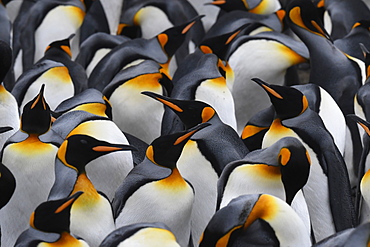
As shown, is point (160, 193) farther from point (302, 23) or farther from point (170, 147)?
point (302, 23)

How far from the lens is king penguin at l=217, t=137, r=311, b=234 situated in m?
3.51

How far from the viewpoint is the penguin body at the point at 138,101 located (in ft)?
16.3

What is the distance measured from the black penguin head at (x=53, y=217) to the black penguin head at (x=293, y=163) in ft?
2.87

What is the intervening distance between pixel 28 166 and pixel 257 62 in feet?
6.88

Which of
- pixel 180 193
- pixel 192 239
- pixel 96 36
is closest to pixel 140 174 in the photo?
pixel 180 193

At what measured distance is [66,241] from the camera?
10.4 feet

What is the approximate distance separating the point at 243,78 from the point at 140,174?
6.58 ft

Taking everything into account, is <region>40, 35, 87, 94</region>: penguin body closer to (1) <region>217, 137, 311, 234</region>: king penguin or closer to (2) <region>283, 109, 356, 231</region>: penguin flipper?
(2) <region>283, 109, 356, 231</region>: penguin flipper

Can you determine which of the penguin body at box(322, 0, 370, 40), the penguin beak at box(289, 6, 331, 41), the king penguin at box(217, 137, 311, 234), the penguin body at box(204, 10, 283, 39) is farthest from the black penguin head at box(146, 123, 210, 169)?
the penguin body at box(322, 0, 370, 40)

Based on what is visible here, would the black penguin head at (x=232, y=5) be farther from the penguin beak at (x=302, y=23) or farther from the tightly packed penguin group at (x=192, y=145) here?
the penguin beak at (x=302, y=23)

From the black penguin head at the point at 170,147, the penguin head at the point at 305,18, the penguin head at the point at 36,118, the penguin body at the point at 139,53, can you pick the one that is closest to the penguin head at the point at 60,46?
the penguin body at the point at 139,53

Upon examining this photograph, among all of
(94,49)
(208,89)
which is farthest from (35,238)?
(94,49)

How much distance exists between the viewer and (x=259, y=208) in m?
3.22

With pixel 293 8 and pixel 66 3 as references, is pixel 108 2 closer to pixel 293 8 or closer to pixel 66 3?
pixel 66 3
